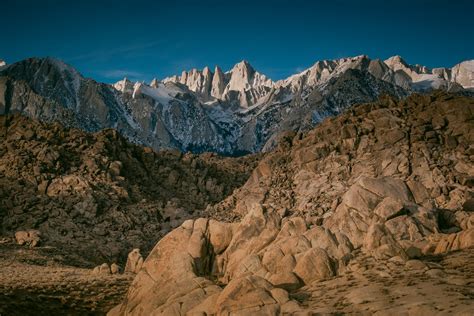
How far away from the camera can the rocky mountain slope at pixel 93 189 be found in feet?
240

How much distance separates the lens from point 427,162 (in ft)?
220

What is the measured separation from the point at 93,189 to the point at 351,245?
57.2 meters

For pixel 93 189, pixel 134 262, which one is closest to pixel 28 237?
pixel 93 189

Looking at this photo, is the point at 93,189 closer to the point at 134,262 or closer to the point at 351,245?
the point at 134,262

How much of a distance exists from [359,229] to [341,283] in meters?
13.4

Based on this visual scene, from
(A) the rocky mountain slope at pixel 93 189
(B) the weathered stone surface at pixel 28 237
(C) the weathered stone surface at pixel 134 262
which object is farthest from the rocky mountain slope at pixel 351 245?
(B) the weathered stone surface at pixel 28 237

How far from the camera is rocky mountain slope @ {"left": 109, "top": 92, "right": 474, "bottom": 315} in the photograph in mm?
25359

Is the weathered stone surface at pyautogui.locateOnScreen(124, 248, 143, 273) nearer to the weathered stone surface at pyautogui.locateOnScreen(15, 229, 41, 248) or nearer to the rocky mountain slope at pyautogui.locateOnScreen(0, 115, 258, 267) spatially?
the rocky mountain slope at pyautogui.locateOnScreen(0, 115, 258, 267)

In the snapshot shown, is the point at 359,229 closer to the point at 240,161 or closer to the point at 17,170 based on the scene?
the point at 17,170

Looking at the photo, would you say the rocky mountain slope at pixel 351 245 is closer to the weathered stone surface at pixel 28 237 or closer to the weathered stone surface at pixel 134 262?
the weathered stone surface at pixel 134 262

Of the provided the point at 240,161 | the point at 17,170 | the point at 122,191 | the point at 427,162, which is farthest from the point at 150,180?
the point at 427,162

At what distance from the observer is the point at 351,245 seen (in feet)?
120

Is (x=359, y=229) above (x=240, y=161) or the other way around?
the other way around

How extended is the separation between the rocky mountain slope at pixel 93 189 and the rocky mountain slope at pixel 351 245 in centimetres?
2500
